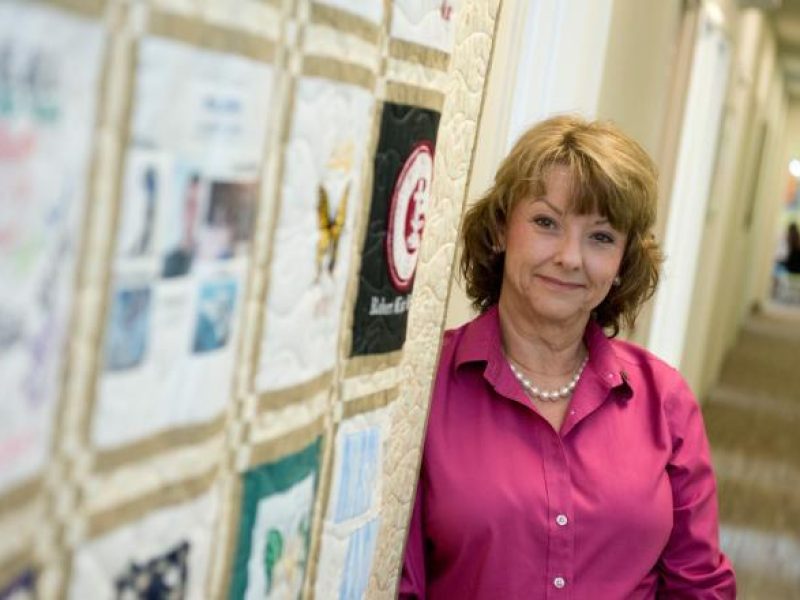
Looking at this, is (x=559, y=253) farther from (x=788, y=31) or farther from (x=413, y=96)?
(x=788, y=31)

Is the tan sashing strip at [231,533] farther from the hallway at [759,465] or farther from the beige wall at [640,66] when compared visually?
the hallway at [759,465]

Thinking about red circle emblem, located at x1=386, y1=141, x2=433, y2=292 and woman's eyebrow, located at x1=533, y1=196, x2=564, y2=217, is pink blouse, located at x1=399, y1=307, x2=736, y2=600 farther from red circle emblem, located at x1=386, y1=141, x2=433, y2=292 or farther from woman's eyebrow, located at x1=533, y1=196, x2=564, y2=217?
red circle emblem, located at x1=386, y1=141, x2=433, y2=292

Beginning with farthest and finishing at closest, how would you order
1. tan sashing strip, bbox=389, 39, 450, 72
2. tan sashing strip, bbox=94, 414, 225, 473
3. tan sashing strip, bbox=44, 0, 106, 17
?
tan sashing strip, bbox=389, 39, 450, 72 < tan sashing strip, bbox=94, 414, 225, 473 < tan sashing strip, bbox=44, 0, 106, 17

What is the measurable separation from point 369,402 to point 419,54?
0.31 meters

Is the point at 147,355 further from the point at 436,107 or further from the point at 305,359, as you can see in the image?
the point at 436,107

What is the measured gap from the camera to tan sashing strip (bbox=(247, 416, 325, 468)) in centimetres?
97

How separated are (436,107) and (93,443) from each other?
58cm

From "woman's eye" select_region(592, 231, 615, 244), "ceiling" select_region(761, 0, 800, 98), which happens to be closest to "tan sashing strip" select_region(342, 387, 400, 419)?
"woman's eye" select_region(592, 231, 615, 244)

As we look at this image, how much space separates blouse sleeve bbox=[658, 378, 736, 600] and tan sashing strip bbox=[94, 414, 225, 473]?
118cm

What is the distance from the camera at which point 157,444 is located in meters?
0.82

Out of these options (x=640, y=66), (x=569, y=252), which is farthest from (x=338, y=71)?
(x=640, y=66)

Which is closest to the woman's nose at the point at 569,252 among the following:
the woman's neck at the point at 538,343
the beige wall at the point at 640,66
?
the woman's neck at the point at 538,343

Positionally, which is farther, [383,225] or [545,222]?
[545,222]

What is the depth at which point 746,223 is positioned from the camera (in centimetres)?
1270
